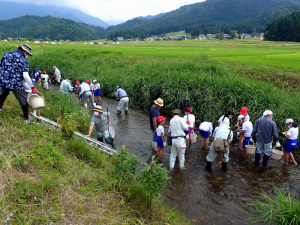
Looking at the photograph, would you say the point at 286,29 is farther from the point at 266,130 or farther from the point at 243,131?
the point at 266,130

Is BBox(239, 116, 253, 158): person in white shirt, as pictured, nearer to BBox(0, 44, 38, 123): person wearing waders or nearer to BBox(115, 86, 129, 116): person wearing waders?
BBox(115, 86, 129, 116): person wearing waders

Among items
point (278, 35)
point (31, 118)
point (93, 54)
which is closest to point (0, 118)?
point (31, 118)

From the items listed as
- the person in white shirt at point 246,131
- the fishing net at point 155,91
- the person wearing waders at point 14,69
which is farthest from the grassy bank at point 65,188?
the fishing net at point 155,91

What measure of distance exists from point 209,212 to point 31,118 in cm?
585

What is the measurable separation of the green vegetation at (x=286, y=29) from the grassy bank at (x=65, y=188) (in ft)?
218

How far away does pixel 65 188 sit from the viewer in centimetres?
415

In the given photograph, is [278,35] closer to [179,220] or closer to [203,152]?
[203,152]

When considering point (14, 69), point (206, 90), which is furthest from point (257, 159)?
point (14, 69)

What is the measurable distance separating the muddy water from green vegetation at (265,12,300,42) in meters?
62.5

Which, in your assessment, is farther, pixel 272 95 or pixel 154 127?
pixel 272 95

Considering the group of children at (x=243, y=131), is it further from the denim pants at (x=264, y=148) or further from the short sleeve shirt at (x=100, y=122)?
the short sleeve shirt at (x=100, y=122)

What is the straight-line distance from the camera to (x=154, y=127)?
26.1 feet

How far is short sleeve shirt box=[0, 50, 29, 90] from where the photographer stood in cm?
585

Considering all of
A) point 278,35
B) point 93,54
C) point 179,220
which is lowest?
point 179,220
